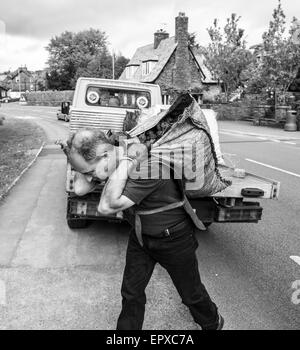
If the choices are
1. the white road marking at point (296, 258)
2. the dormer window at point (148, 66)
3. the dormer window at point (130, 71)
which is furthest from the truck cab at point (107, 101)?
the dormer window at point (130, 71)

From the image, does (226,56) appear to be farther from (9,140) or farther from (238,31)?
(9,140)

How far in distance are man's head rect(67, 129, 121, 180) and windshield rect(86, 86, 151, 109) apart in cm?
658

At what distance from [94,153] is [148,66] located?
50423mm

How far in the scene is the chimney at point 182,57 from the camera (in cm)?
4453

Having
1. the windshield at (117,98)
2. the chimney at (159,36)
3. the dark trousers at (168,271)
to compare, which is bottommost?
the dark trousers at (168,271)

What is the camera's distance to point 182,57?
1829 inches

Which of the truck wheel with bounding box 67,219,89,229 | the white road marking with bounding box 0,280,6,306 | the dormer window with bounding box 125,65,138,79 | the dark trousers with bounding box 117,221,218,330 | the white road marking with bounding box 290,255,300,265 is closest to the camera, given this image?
the dark trousers with bounding box 117,221,218,330

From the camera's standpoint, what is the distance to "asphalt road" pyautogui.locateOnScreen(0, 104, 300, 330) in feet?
11.3

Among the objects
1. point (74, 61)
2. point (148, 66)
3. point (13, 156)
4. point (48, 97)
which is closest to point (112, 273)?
point (13, 156)

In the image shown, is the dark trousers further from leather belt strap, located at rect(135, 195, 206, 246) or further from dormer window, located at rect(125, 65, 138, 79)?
dormer window, located at rect(125, 65, 138, 79)

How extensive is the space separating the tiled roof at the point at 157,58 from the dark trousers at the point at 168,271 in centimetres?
4519

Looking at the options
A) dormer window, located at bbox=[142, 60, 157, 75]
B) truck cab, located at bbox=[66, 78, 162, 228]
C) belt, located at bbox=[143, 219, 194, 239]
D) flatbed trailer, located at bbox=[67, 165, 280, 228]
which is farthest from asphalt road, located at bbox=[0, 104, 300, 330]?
dormer window, located at bbox=[142, 60, 157, 75]

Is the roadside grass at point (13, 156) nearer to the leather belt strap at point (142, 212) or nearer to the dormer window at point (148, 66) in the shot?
the leather belt strap at point (142, 212)
